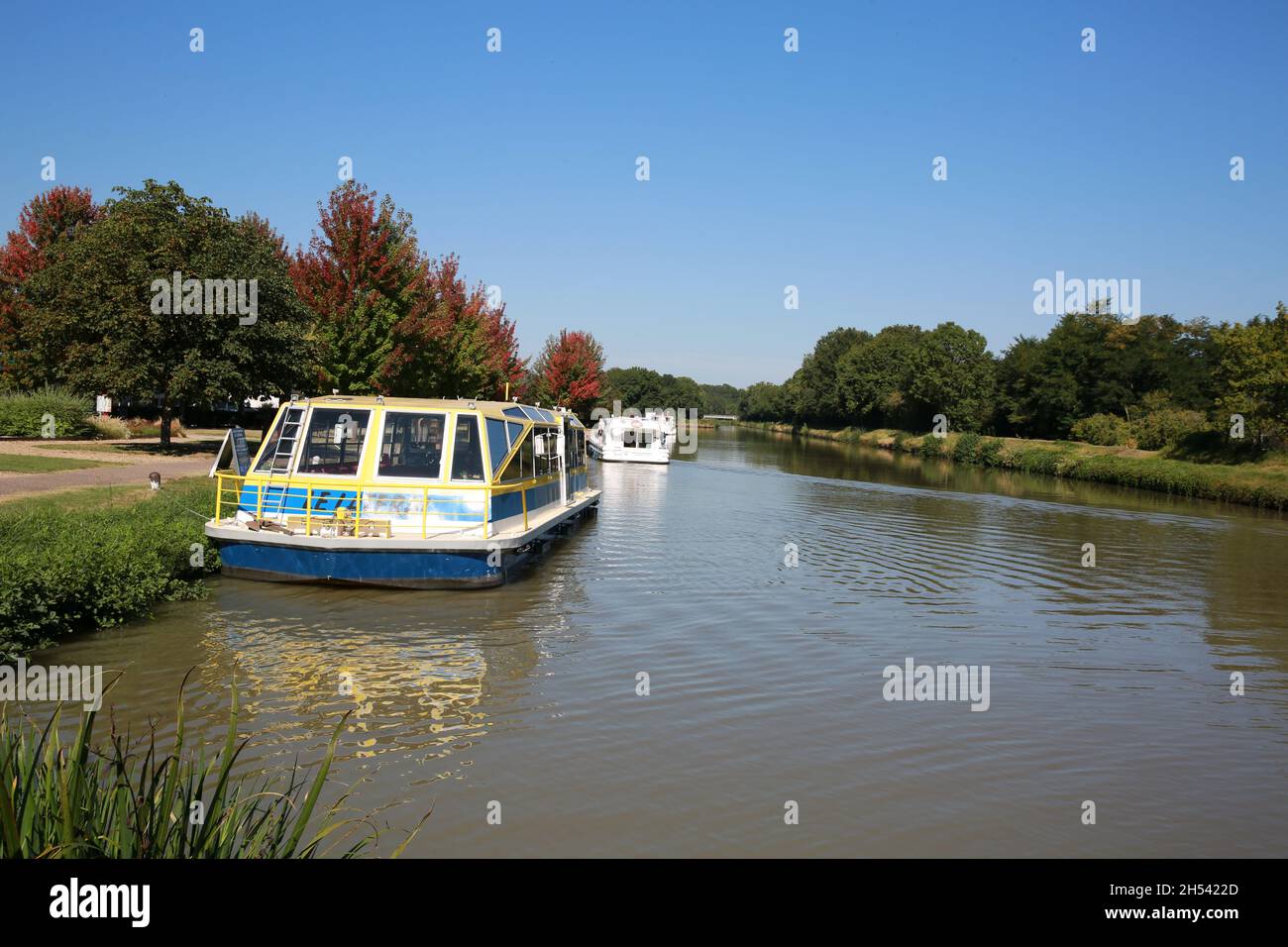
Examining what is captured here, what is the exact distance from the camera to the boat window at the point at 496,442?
1614 centimetres

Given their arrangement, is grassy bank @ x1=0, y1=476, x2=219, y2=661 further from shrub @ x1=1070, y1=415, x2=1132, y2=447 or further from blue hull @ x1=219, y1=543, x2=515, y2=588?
shrub @ x1=1070, y1=415, x2=1132, y2=447

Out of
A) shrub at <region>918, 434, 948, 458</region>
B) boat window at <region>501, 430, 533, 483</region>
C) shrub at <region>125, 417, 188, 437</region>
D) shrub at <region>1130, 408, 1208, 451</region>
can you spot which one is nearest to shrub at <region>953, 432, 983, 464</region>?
shrub at <region>918, 434, 948, 458</region>

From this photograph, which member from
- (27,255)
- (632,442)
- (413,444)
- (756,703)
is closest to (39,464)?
(413,444)

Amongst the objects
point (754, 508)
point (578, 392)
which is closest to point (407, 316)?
point (754, 508)

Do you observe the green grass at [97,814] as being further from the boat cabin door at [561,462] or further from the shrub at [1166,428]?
the shrub at [1166,428]

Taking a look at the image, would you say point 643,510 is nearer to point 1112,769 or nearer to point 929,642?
point 929,642

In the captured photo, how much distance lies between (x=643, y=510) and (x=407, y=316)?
1040cm

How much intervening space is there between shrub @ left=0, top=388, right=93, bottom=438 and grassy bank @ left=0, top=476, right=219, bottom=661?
62.2 ft

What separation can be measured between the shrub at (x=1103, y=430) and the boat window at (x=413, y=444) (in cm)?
5503

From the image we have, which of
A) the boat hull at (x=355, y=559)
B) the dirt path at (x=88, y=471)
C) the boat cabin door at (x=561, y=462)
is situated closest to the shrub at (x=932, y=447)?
the boat cabin door at (x=561, y=462)

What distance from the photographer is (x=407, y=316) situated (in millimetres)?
31734

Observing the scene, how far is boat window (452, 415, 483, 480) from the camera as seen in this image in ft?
51.3

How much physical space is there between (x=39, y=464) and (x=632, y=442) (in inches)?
1389
